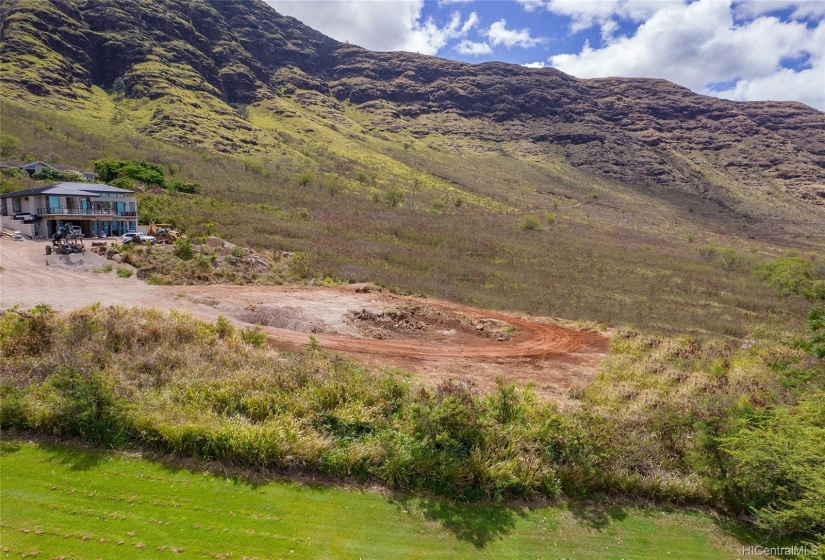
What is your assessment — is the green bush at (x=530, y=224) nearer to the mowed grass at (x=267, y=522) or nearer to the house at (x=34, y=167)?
the house at (x=34, y=167)

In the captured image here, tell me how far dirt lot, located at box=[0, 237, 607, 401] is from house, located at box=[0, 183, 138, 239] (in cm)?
867

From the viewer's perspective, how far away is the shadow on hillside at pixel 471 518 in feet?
25.5

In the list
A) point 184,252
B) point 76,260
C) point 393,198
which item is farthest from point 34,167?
point 393,198

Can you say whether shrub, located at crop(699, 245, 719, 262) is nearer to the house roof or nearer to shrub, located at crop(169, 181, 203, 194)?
shrub, located at crop(169, 181, 203, 194)

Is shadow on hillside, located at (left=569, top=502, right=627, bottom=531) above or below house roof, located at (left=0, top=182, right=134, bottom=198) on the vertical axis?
below

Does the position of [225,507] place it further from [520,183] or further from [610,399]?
[520,183]

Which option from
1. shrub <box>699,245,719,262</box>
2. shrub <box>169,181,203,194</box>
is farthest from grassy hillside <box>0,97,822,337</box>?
shrub <box>169,181,203,194</box>

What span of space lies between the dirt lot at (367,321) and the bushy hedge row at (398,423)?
352 cm

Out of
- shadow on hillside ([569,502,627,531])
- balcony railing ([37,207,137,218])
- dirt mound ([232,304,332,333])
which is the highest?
balcony railing ([37,207,137,218])

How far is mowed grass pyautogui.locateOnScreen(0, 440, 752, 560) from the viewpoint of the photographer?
658cm

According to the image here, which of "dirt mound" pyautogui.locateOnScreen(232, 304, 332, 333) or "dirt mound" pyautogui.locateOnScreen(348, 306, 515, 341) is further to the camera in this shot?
"dirt mound" pyautogui.locateOnScreen(348, 306, 515, 341)

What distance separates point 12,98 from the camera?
8394 cm

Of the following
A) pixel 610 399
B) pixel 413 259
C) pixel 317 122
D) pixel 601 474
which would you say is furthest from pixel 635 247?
pixel 317 122

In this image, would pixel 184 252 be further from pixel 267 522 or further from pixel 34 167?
pixel 34 167
